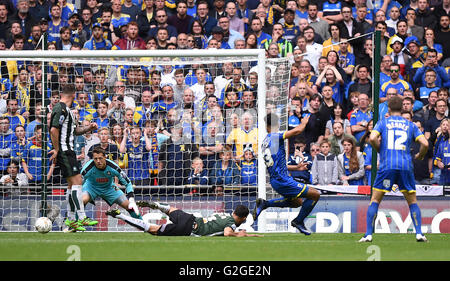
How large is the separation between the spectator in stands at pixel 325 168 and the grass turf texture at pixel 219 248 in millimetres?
3233

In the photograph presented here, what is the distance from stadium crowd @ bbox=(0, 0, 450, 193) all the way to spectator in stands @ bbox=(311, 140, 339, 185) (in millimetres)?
25

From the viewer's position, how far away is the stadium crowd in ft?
50.9

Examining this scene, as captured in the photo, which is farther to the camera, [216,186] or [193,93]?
[193,93]

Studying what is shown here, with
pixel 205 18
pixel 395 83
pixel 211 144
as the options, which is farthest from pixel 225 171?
pixel 205 18

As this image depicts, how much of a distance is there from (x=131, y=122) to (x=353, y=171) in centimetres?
463

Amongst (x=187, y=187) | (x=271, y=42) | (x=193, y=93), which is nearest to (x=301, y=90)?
(x=271, y=42)

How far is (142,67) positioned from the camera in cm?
1697

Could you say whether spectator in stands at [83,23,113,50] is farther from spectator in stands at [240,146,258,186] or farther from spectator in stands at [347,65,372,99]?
spectator in stands at [347,65,372,99]

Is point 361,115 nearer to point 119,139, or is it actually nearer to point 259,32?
point 259,32

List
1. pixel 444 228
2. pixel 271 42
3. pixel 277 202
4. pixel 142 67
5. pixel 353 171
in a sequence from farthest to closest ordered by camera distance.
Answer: pixel 271 42 < pixel 142 67 < pixel 353 171 < pixel 444 228 < pixel 277 202

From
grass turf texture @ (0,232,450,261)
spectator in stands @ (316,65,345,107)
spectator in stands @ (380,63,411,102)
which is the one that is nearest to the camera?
grass turf texture @ (0,232,450,261)

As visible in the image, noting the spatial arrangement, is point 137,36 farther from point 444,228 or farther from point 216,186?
point 444,228

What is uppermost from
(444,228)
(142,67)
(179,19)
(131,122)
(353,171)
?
(179,19)

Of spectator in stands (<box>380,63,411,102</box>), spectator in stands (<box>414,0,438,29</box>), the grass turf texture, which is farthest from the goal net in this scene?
spectator in stands (<box>414,0,438,29</box>)
